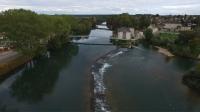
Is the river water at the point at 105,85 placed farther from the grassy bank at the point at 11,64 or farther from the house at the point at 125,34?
the house at the point at 125,34

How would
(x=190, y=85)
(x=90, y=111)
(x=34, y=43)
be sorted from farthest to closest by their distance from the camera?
(x=34, y=43) < (x=190, y=85) < (x=90, y=111)

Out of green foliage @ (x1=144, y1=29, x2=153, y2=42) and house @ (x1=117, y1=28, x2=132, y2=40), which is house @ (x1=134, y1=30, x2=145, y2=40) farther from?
green foliage @ (x1=144, y1=29, x2=153, y2=42)

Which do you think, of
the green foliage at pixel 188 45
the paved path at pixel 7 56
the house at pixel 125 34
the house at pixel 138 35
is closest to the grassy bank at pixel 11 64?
the paved path at pixel 7 56

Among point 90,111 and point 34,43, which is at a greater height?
point 34,43

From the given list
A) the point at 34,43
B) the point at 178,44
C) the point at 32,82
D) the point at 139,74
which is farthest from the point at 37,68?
the point at 178,44

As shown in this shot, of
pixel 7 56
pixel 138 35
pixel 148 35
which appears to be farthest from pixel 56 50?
pixel 138 35

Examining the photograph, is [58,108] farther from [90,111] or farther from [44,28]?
[44,28]

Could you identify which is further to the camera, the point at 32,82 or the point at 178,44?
the point at 178,44
